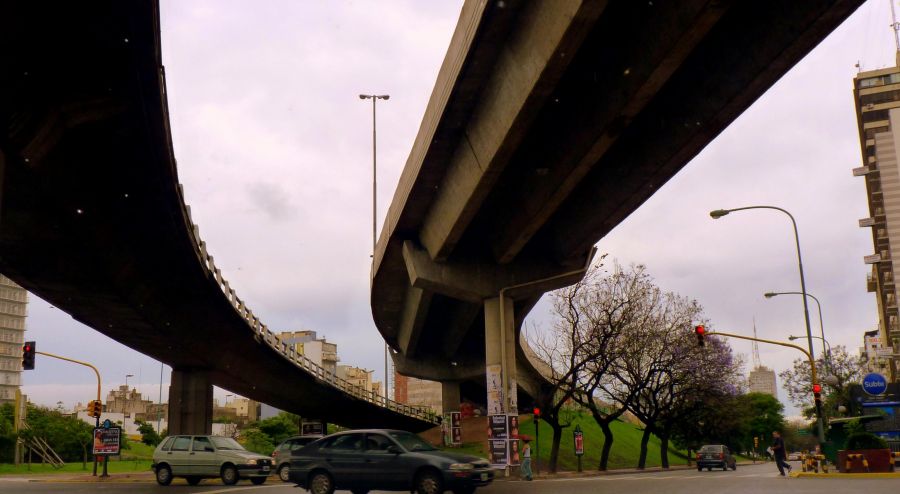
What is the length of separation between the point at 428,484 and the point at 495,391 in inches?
602

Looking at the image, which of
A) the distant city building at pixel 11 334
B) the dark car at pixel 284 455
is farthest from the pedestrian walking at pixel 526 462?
the distant city building at pixel 11 334

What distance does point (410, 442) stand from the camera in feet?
53.2

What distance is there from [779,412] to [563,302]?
3771 inches

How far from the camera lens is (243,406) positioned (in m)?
181

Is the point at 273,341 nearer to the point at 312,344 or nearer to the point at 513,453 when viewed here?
the point at 513,453

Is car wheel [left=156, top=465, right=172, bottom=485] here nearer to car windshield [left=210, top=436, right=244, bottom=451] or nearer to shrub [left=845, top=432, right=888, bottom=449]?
car windshield [left=210, top=436, right=244, bottom=451]

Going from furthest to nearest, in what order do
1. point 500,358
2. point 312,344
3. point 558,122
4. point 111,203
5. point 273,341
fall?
point 312,344
point 273,341
point 500,358
point 111,203
point 558,122

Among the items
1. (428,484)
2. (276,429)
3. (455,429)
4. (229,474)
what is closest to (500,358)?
(229,474)

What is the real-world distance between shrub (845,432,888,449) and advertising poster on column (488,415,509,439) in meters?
11.4

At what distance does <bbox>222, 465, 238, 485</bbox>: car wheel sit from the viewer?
990 inches

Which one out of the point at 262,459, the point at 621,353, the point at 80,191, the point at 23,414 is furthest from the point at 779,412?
the point at 80,191

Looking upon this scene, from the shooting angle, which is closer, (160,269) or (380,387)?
(160,269)

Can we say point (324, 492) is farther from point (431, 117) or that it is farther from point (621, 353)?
point (621, 353)

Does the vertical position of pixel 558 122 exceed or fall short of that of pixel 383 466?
it exceeds it
